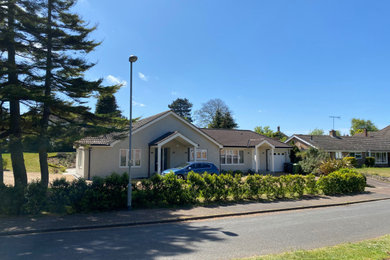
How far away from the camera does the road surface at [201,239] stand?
19.4ft

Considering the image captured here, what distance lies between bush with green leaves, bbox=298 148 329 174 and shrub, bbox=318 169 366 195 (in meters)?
7.50

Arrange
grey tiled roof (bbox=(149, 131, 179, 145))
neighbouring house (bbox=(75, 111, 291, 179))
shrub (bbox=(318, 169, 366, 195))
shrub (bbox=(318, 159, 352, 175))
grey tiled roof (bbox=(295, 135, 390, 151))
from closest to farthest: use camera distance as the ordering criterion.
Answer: shrub (bbox=(318, 169, 366, 195)) < neighbouring house (bbox=(75, 111, 291, 179)) < grey tiled roof (bbox=(149, 131, 179, 145)) < shrub (bbox=(318, 159, 352, 175)) < grey tiled roof (bbox=(295, 135, 390, 151))

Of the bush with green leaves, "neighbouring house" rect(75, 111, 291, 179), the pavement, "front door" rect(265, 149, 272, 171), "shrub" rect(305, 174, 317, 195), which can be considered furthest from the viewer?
"front door" rect(265, 149, 272, 171)

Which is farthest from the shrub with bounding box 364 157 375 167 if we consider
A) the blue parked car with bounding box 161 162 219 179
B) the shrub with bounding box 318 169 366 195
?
the blue parked car with bounding box 161 162 219 179

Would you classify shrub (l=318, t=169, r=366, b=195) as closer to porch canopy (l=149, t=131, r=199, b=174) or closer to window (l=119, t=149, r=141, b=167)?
porch canopy (l=149, t=131, r=199, b=174)

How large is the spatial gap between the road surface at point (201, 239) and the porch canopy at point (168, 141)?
1135 centimetres

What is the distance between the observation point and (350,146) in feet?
123

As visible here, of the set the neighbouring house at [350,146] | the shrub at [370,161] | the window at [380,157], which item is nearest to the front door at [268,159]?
the neighbouring house at [350,146]

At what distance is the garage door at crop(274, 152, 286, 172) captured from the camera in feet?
96.5

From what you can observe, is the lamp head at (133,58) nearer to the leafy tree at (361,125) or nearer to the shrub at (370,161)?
the shrub at (370,161)

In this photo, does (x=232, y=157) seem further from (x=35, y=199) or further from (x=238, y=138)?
(x=35, y=199)

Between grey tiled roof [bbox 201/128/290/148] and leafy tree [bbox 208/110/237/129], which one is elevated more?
leafy tree [bbox 208/110/237/129]

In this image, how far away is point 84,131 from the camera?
10.9m

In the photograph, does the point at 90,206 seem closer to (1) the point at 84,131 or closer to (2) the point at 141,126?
(1) the point at 84,131
